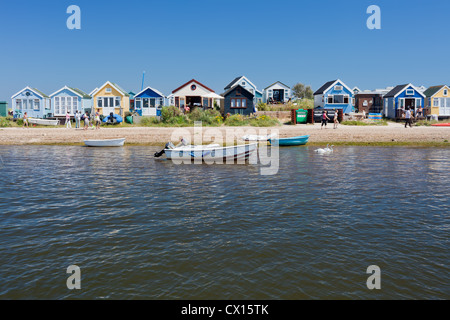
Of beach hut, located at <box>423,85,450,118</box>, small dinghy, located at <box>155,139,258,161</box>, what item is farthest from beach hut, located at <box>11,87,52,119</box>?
beach hut, located at <box>423,85,450,118</box>

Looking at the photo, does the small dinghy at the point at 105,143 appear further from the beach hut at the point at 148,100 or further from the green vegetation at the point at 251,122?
the beach hut at the point at 148,100

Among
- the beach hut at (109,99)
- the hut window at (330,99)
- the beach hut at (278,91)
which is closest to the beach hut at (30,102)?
the beach hut at (109,99)

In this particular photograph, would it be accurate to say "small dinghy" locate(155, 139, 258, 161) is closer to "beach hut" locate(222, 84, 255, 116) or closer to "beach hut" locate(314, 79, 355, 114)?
"beach hut" locate(222, 84, 255, 116)

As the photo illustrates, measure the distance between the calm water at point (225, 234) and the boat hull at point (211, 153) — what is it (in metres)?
3.88

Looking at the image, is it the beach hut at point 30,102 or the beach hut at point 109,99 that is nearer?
the beach hut at point 109,99

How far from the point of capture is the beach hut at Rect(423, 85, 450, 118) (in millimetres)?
61281

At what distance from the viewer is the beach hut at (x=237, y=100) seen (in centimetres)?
6066

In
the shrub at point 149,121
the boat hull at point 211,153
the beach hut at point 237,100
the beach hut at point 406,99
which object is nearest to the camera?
the boat hull at point 211,153

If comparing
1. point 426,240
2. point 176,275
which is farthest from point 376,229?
point 176,275

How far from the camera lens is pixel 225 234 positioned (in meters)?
11.5

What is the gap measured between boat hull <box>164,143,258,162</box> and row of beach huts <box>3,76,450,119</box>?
101 feet

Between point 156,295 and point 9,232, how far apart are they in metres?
6.13
